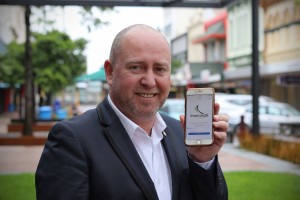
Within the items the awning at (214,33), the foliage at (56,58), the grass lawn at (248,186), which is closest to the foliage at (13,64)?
the foliage at (56,58)

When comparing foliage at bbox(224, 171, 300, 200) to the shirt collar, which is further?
foliage at bbox(224, 171, 300, 200)

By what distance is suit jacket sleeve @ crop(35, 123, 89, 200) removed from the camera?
1.95 m

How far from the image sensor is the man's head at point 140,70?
209 cm

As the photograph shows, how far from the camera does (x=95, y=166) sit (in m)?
2.02

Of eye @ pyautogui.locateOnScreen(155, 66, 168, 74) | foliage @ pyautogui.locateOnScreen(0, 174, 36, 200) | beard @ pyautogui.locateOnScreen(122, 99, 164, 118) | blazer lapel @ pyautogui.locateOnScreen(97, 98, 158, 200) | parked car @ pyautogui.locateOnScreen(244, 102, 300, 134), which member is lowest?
foliage @ pyautogui.locateOnScreen(0, 174, 36, 200)

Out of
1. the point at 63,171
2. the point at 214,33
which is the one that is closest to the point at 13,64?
the point at 214,33

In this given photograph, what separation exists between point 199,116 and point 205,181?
275 millimetres

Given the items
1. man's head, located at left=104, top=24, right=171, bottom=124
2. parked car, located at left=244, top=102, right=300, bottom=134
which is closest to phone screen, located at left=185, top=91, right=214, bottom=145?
man's head, located at left=104, top=24, right=171, bottom=124

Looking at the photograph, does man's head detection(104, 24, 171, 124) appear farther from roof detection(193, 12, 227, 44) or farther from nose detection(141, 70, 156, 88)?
roof detection(193, 12, 227, 44)

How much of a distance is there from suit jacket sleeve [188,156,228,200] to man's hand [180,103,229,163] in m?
0.04

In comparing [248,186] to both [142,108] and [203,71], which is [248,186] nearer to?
[142,108]

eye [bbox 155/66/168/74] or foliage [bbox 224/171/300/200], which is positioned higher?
eye [bbox 155/66/168/74]

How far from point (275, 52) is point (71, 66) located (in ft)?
45.6

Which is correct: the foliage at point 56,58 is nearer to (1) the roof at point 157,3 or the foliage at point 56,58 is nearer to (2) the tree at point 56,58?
(2) the tree at point 56,58
